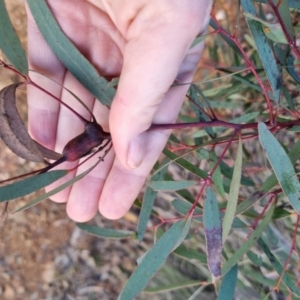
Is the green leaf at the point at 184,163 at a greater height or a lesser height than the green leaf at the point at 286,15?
lesser

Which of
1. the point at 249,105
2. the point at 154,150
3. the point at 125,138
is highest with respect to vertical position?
the point at 125,138

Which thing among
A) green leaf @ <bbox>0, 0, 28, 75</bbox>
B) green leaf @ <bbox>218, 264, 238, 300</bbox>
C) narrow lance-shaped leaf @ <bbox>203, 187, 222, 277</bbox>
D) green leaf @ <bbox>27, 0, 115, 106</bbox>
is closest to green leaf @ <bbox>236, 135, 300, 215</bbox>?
narrow lance-shaped leaf @ <bbox>203, 187, 222, 277</bbox>

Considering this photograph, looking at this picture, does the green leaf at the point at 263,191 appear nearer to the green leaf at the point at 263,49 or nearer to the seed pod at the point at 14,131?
the green leaf at the point at 263,49

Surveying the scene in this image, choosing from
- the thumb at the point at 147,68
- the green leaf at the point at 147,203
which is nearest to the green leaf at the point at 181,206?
the green leaf at the point at 147,203

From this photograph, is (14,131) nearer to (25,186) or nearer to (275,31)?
(25,186)

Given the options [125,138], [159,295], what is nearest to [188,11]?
[125,138]

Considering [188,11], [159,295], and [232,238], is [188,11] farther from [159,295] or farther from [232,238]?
[159,295]

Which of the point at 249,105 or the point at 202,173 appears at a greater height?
the point at 202,173
